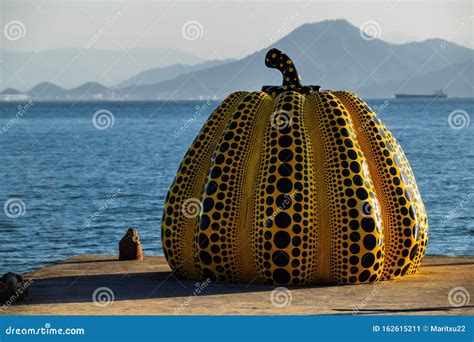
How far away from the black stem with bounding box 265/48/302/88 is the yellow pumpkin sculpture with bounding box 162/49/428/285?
1.88ft

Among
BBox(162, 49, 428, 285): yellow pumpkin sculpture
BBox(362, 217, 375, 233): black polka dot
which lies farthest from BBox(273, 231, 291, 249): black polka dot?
BBox(362, 217, 375, 233): black polka dot

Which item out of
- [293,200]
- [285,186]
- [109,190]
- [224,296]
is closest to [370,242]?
[293,200]

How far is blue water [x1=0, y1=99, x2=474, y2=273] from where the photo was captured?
28.7 meters

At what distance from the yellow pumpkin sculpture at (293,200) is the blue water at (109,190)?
8030 mm

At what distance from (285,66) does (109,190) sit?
31.4 m

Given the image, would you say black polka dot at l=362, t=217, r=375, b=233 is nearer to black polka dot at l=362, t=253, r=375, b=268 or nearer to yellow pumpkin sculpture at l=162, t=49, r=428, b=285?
yellow pumpkin sculpture at l=162, t=49, r=428, b=285

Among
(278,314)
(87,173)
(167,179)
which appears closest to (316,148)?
(278,314)

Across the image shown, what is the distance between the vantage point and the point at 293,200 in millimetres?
14789

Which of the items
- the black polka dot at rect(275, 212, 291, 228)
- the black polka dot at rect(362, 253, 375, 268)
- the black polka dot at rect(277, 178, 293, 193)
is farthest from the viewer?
the black polka dot at rect(362, 253, 375, 268)

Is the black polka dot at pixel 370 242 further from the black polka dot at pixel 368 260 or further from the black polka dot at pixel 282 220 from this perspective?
the black polka dot at pixel 282 220

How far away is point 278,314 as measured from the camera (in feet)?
42.5

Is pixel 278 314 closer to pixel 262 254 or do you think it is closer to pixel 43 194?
pixel 262 254

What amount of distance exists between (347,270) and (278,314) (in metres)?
2.29

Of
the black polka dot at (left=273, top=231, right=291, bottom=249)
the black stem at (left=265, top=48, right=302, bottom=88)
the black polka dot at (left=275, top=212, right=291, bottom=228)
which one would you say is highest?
the black stem at (left=265, top=48, right=302, bottom=88)
